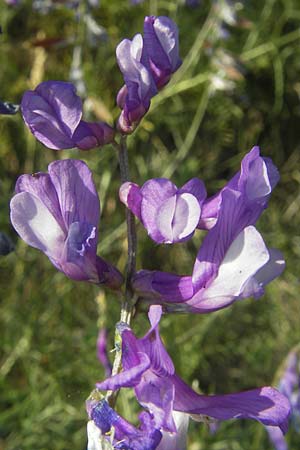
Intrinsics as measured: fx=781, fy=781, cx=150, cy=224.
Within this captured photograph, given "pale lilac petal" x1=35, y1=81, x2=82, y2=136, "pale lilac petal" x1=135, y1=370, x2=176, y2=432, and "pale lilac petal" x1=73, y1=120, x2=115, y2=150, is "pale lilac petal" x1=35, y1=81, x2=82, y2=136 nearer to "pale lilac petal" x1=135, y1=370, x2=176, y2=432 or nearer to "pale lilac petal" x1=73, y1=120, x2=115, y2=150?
"pale lilac petal" x1=73, y1=120, x2=115, y2=150

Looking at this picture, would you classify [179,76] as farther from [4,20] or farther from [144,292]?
[144,292]

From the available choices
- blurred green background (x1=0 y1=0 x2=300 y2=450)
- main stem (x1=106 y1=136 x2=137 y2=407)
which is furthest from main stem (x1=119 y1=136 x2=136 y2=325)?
blurred green background (x1=0 y1=0 x2=300 y2=450)

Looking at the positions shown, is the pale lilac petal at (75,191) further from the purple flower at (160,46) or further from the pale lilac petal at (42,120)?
the purple flower at (160,46)

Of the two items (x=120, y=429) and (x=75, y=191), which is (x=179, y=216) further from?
(x=120, y=429)

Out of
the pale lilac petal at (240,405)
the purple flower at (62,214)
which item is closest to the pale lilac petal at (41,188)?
the purple flower at (62,214)

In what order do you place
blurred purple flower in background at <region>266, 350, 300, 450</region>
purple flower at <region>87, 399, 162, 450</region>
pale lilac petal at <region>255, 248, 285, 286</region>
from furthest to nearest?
1. blurred purple flower in background at <region>266, 350, 300, 450</region>
2. pale lilac petal at <region>255, 248, 285, 286</region>
3. purple flower at <region>87, 399, 162, 450</region>

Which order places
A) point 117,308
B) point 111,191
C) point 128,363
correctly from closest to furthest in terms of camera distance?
point 128,363 < point 117,308 < point 111,191

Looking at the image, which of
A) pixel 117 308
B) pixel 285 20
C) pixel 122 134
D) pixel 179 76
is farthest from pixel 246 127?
pixel 122 134
